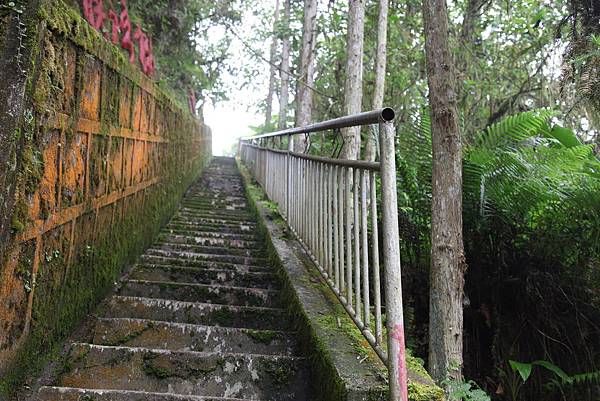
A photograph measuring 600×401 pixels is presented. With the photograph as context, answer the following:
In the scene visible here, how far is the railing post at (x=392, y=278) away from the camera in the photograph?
5.85ft

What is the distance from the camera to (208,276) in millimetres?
4078

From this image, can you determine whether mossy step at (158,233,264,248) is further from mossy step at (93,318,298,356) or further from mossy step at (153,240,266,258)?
mossy step at (93,318,298,356)

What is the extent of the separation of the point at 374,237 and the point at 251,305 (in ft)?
6.10

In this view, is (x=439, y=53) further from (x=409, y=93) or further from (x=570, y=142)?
(x=409, y=93)

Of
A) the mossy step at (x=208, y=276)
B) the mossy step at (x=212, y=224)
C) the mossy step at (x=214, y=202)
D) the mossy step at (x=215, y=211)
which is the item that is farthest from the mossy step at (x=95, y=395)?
the mossy step at (x=214, y=202)

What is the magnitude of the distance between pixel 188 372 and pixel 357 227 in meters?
1.14

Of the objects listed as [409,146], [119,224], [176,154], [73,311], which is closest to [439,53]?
[409,146]

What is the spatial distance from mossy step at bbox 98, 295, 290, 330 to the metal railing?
1.62 ft

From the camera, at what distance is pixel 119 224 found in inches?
141

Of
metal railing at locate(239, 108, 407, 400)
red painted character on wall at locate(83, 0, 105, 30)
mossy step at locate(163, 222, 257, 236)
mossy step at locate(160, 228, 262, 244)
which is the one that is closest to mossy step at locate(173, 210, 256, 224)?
mossy step at locate(163, 222, 257, 236)

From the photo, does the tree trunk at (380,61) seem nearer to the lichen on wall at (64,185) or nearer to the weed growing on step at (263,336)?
the lichen on wall at (64,185)

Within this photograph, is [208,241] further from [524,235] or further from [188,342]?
[524,235]

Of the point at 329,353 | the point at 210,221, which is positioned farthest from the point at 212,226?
the point at 329,353

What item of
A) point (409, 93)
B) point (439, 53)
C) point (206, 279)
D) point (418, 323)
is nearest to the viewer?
point (439, 53)
